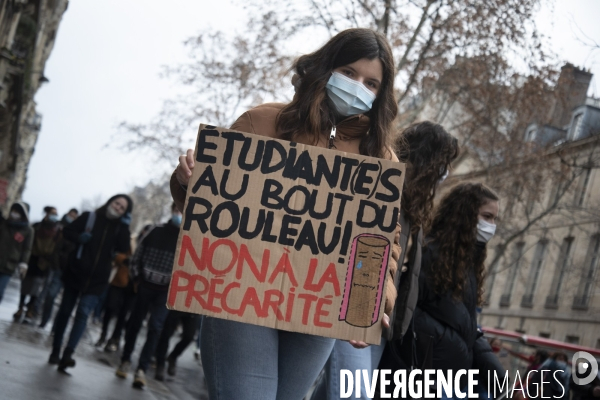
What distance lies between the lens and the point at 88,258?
31.9 feet

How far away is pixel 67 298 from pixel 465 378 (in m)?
5.42

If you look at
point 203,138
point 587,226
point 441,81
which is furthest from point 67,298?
point 587,226

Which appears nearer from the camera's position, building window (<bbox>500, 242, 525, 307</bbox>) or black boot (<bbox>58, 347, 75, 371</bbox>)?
black boot (<bbox>58, 347, 75, 371</bbox>)

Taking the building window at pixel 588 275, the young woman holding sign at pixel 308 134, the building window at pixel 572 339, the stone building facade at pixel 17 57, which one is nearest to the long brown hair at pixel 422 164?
the young woman holding sign at pixel 308 134

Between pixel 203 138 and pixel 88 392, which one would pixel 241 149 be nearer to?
pixel 203 138

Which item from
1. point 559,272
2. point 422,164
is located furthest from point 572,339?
point 422,164

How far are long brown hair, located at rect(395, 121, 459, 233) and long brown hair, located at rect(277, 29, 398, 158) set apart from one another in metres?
1.12

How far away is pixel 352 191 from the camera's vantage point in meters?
3.45

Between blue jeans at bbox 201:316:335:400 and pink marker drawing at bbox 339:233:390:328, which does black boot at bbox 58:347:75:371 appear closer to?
blue jeans at bbox 201:316:335:400

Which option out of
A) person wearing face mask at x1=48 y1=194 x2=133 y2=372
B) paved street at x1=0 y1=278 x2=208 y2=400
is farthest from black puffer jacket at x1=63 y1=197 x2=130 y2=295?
paved street at x1=0 y1=278 x2=208 y2=400

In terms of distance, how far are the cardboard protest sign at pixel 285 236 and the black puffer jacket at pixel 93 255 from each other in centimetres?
662

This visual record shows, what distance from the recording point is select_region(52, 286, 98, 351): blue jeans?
31.0 feet

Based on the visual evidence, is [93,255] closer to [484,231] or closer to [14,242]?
[14,242]

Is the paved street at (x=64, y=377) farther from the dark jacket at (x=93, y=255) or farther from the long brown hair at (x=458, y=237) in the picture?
the long brown hair at (x=458, y=237)
